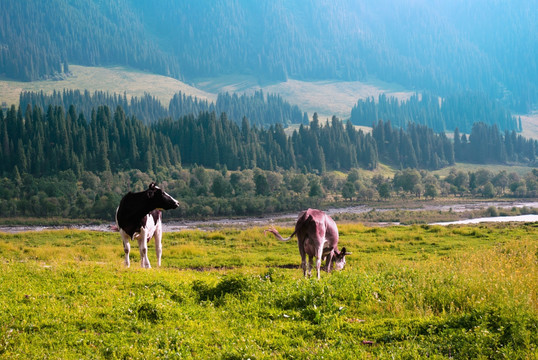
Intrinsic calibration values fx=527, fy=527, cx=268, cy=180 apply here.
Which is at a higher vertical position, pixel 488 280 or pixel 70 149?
pixel 70 149

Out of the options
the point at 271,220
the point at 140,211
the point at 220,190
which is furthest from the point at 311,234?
the point at 220,190

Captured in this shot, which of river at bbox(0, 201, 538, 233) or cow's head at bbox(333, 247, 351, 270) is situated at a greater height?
cow's head at bbox(333, 247, 351, 270)

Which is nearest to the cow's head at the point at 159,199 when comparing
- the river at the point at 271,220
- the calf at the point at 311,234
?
the calf at the point at 311,234

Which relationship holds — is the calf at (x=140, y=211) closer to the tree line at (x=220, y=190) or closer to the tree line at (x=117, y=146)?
the tree line at (x=220, y=190)

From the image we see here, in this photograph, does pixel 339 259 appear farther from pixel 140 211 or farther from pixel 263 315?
pixel 263 315

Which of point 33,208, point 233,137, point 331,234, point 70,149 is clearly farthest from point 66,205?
point 331,234

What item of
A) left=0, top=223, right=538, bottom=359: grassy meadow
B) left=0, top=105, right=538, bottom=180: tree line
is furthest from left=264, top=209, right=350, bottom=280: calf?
left=0, top=105, right=538, bottom=180: tree line

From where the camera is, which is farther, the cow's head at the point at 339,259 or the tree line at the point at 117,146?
the tree line at the point at 117,146

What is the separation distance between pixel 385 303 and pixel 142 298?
6.41m

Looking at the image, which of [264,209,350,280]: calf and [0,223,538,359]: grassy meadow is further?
[264,209,350,280]: calf

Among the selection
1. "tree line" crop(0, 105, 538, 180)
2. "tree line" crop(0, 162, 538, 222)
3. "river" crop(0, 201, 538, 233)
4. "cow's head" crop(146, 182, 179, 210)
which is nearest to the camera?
"cow's head" crop(146, 182, 179, 210)

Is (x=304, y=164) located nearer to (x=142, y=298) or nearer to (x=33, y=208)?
(x=33, y=208)

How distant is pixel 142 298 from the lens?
1347cm

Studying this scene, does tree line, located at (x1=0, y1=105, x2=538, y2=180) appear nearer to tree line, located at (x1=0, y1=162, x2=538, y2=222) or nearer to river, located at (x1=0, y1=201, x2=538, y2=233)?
tree line, located at (x1=0, y1=162, x2=538, y2=222)
